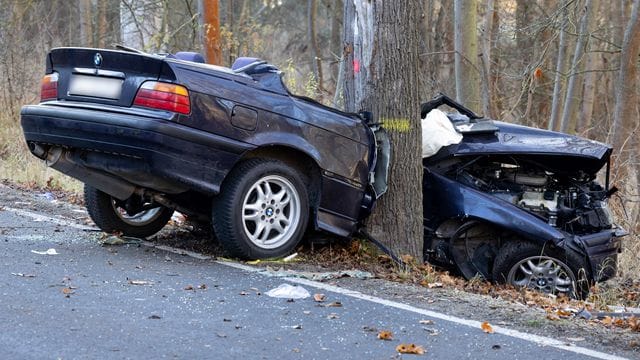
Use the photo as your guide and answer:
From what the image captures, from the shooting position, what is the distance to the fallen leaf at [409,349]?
4754mm

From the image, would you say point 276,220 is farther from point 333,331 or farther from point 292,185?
point 333,331

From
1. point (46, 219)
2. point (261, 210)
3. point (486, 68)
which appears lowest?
point (46, 219)

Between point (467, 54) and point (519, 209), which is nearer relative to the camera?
point (519, 209)

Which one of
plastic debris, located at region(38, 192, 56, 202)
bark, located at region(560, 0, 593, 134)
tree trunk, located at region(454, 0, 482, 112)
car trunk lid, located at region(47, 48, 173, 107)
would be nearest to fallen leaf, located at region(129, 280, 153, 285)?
car trunk lid, located at region(47, 48, 173, 107)

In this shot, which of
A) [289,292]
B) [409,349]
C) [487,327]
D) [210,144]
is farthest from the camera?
[210,144]

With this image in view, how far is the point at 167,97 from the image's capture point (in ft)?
21.2

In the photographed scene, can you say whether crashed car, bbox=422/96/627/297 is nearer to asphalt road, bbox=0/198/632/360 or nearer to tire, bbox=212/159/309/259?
tire, bbox=212/159/309/259

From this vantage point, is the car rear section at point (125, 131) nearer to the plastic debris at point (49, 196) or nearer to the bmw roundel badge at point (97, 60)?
the bmw roundel badge at point (97, 60)

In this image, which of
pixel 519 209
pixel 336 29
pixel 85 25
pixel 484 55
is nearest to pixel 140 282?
pixel 519 209

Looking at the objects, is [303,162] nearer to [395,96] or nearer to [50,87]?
[395,96]

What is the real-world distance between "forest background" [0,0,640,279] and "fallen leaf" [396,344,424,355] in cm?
431

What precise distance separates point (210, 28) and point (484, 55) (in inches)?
217

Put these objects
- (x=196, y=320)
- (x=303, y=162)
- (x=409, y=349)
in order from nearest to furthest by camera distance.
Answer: (x=409, y=349) → (x=196, y=320) → (x=303, y=162)

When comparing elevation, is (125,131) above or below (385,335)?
above
